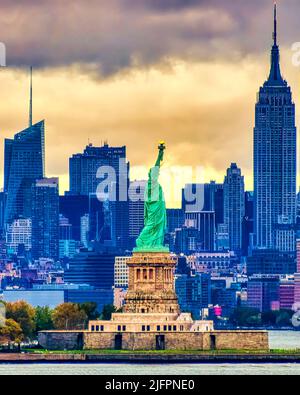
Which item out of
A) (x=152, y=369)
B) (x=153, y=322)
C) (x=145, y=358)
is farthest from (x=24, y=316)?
(x=152, y=369)

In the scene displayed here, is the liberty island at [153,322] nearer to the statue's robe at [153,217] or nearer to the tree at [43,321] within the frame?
the statue's robe at [153,217]

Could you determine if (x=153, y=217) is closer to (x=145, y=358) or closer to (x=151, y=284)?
(x=151, y=284)

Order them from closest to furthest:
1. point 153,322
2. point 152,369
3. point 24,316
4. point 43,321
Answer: point 152,369 → point 153,322 → point 24,316 → point 43,321

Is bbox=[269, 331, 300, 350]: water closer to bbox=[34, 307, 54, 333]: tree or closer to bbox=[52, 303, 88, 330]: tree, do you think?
bbox=[52, 303, 88, 330]: tree

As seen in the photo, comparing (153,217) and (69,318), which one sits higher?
(153,217)

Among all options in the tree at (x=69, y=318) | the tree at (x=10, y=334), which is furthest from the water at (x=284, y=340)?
the tree at (x=10, y=334)
